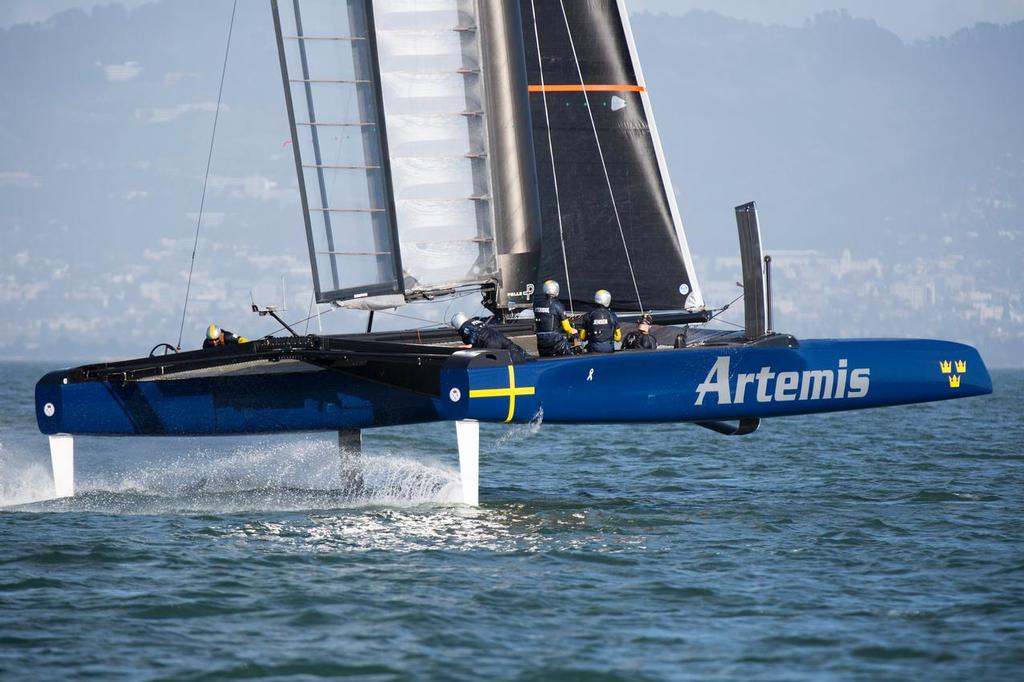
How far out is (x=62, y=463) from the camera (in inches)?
394

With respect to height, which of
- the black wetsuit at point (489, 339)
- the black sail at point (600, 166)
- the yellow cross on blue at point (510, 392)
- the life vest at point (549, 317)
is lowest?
the yellow cross on blue at point (510, 392)

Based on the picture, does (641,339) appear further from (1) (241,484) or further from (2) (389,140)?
(1) (241,484)

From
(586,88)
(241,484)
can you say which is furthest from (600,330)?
(241,484)

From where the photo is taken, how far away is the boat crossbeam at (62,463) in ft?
32.7

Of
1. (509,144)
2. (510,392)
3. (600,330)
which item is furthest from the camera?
(509,144)

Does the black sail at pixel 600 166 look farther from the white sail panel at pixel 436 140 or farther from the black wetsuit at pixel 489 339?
the black wetsuit at pixel 489 339

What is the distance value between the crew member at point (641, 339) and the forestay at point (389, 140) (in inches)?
51.2

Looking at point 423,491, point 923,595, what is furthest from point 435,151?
point 923,595

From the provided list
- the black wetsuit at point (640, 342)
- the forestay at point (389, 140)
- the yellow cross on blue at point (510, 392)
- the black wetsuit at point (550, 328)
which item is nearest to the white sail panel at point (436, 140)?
the forestay at point (389, 140)

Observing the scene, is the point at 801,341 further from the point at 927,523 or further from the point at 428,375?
the point at 428,375

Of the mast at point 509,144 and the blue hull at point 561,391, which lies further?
the mast at point 509,144

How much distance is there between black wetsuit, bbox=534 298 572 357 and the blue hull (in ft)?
1.09

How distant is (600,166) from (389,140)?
83.0 inches

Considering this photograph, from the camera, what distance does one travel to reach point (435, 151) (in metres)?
10.1
